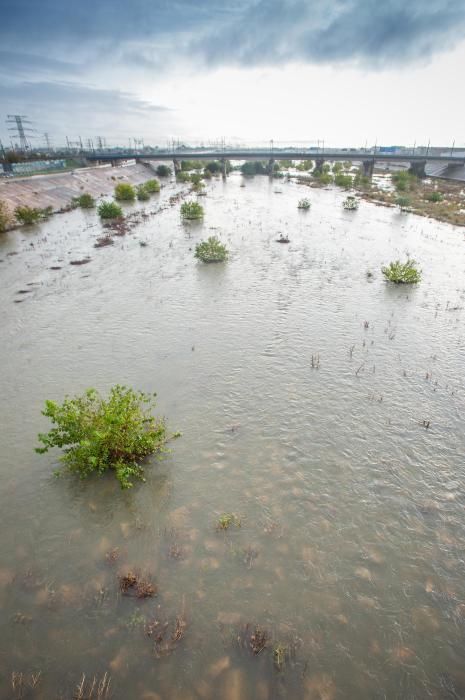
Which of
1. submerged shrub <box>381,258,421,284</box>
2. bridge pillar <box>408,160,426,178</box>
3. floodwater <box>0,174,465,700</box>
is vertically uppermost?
bridge pillar <box>408,160,426,178</box>

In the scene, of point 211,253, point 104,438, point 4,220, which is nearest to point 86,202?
point 4,220

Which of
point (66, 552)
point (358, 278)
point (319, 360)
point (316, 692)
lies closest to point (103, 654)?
point (66, 552)

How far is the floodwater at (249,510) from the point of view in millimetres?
6445

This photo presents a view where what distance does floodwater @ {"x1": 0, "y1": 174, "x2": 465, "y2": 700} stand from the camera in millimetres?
6445

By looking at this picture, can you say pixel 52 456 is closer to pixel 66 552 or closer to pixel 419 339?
pixel 66 552

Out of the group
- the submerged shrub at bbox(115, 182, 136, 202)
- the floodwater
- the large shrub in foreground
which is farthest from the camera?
the submerged shrub at bbox(115, 182, 136, 202)

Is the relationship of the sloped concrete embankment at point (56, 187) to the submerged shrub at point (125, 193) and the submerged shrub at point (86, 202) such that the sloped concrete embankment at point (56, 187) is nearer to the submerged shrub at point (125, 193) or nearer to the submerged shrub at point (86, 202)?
the submerged shrub at point (86, 202)

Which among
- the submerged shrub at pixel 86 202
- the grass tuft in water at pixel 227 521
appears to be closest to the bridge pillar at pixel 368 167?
the submerged shrub at pixel 86 202

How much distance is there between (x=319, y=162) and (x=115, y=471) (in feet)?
488

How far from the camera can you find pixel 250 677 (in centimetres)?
621

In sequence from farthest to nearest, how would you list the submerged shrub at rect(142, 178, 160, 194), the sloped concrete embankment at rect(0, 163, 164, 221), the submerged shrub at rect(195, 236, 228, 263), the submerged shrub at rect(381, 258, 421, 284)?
the submerged shrub at rect(142, 178, 160, 194) < the sloped concrete embankment at rect(0, 163, 164, 221) < the submerged shrub at rect(195, 236, 228, 263) < the submerged shrub at rect(381, 258, 421, 284)

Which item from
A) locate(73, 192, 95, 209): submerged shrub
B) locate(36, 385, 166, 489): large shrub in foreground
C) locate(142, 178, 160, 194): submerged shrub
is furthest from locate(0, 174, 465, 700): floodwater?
locate(142, 178, 160, 194): submerged shrub

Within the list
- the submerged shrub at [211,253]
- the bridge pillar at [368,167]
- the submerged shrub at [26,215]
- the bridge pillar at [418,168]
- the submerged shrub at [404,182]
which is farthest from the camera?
the bridge pillar at [418,168]

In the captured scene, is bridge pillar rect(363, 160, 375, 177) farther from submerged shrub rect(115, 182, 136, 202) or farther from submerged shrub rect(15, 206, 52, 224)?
submerged shrub rect(15, 206, 52, 224)
